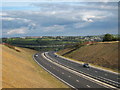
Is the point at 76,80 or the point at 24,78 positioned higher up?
the point at 24,78

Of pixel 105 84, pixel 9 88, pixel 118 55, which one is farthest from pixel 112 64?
pixel 9 88

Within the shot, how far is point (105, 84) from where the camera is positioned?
34031 mm

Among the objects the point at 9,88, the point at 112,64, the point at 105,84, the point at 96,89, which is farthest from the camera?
the point at 112,64

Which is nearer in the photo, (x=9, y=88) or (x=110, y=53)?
(x=9, y=88)

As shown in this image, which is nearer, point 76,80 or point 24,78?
point 24,78

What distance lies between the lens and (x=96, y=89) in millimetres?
30250

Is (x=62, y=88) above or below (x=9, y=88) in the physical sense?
below

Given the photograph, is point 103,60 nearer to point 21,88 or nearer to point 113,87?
point 113,87

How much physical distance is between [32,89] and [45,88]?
9.87ft

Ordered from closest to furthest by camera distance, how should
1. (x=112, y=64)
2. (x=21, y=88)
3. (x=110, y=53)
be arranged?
(x=21, y=88) → (x=112, y=64) → (x=110, y=53)

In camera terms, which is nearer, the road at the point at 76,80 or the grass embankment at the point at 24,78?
the grass embankment at the point at 24,78

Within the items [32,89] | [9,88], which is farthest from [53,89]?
[9,88]

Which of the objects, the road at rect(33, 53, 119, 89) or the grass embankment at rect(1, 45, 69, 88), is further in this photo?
the road at rect(33, 53, 119, 89)

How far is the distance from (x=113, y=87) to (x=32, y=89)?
468 inches
